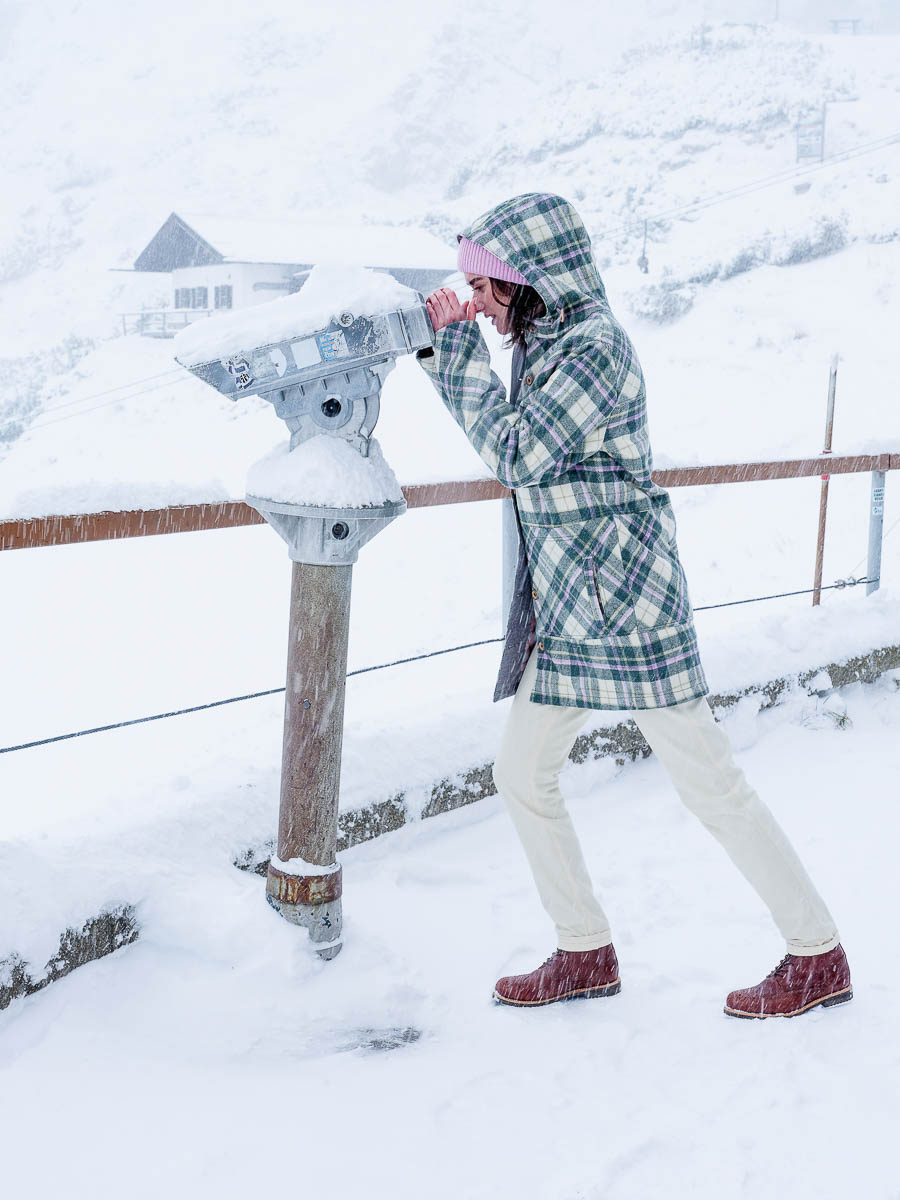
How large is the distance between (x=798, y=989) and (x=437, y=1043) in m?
0.72

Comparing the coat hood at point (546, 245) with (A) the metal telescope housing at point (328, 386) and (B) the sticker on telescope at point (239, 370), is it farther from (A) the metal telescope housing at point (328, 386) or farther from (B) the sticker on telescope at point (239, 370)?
(B) the sticker on telescope at point (239, 370)

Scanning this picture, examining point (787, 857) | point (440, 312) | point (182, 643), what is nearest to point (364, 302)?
point (440, 312)

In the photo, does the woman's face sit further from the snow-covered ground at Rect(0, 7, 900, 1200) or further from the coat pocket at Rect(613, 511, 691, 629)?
the snow-covered ground at Rect(0, 7, 900, 1200)

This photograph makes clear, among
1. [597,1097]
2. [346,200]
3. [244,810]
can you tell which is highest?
[346,200]

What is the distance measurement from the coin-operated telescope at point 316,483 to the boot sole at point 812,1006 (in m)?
0.83

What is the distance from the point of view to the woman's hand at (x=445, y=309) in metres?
2.07

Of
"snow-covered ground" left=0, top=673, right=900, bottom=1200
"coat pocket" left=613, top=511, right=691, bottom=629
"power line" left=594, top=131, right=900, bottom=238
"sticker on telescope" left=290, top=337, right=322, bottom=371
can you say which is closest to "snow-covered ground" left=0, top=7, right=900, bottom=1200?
"snow-covered ground" left=0, top=673, right=900, bottom=1200

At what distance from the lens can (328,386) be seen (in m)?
2.12

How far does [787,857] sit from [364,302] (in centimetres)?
133

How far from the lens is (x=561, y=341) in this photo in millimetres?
2059

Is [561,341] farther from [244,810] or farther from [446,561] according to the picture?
[446,561]

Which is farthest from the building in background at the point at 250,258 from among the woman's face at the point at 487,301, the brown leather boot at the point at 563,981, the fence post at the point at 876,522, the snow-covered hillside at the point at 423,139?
the brown leather boot at the point at 563,981

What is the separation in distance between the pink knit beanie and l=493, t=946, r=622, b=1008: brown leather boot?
1340 millimetres

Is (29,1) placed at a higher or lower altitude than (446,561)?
higher
